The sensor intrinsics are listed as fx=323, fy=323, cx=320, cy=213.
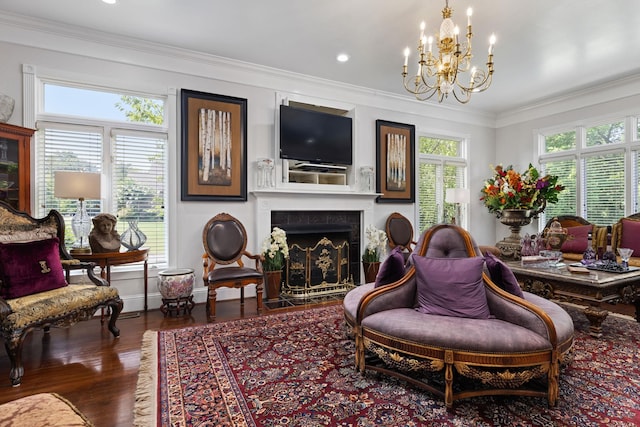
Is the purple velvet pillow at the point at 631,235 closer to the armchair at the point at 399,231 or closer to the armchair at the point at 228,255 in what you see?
the armchair at the point at 399,231

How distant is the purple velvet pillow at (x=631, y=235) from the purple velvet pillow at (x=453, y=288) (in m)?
3.82

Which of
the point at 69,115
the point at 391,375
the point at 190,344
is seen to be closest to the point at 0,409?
the point at 190,344

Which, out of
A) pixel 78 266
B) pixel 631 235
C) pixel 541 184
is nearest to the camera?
pixel 78 266

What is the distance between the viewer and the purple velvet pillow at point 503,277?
2.11m

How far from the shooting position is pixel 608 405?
6.04 ft

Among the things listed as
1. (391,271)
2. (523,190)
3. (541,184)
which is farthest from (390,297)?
(541,184)

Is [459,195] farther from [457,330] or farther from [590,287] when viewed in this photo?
[457,330]

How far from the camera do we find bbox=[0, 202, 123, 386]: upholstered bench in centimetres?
217

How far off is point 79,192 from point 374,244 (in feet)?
12.0

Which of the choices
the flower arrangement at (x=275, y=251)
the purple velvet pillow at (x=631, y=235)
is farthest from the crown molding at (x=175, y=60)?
the purple velvet pillow at (x=631, y=235)

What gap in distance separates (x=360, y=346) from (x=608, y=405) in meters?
1.42

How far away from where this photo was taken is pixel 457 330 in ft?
5.99

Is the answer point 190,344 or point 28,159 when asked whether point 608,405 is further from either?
point 28,159

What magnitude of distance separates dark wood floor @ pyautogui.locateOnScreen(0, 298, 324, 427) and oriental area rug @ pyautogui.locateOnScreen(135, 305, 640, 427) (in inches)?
4.8
